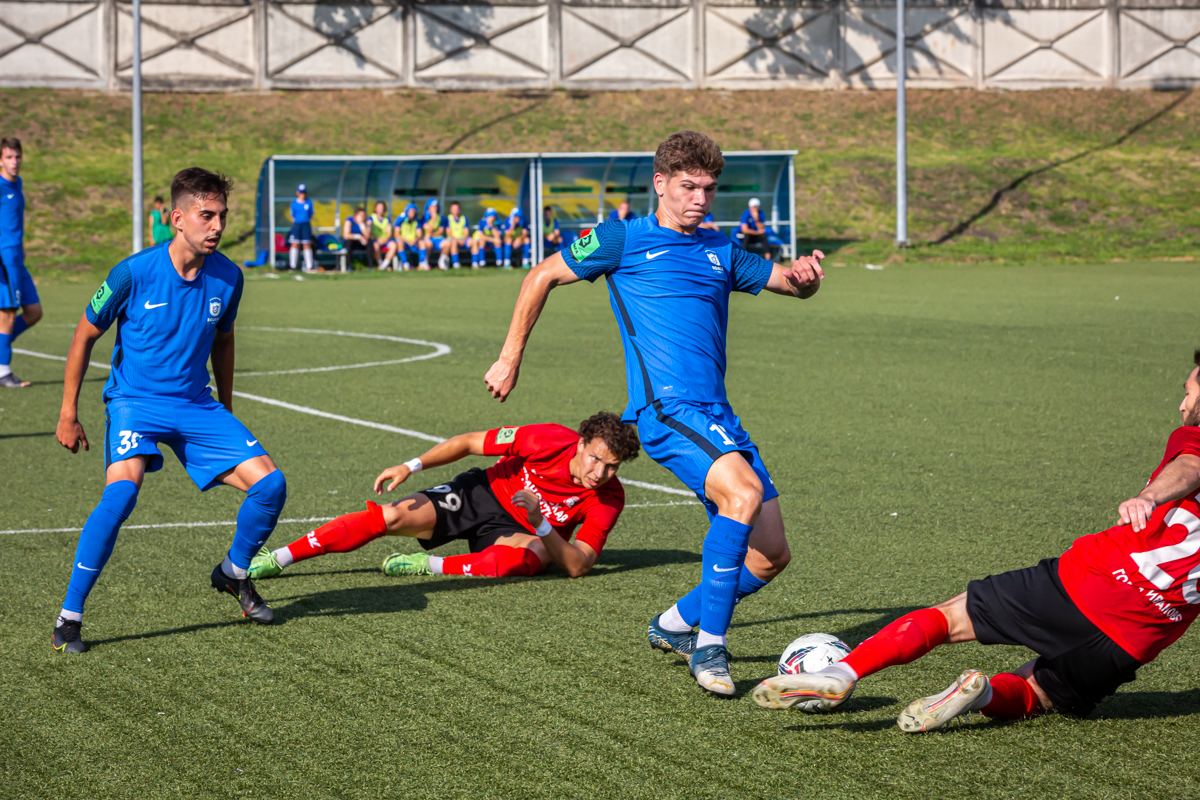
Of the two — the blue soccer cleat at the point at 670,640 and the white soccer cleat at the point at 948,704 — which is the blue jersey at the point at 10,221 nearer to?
the blue soccer cleat at the point at 670,640

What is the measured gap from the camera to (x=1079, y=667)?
3982 mm

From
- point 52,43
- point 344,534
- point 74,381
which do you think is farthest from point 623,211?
point 74,381

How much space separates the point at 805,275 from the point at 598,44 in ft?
121

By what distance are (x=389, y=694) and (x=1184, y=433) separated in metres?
2.70

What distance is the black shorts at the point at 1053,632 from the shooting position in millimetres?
3926

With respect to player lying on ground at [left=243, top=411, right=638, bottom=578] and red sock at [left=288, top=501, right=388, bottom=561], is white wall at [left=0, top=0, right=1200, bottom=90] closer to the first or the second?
player lying on ground at [left=243, top=411, right=638, bottom=578]

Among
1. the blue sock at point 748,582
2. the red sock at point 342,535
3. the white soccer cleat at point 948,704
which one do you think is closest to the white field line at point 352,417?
the red sock at point 342,535

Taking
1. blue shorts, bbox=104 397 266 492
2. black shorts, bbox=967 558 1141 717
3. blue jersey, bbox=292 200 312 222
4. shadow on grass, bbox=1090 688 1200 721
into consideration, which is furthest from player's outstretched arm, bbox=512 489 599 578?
blue jersey, bbox=292 200 312 222

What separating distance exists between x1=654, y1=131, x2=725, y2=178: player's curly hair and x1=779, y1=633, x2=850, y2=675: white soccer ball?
172cm

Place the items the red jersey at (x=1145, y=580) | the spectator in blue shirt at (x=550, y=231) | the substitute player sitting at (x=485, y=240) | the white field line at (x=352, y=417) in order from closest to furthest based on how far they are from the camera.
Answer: the red jersey at (x=1145, y=580), the white field line at (x=352, y=417), the substitute player sitting at (x=485, y=240), the spectator in blue shirt at (x=550, y=231)

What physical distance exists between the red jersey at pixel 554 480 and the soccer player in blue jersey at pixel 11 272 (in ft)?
25.6

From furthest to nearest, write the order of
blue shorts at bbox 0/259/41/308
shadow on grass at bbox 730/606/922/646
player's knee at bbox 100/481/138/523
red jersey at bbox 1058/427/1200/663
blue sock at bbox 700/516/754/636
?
blue shorts at bbox 0/259/41/308 → shadow on grass at bbox 730/606/922/646 → player's knee at bbox 100/481/138/523 → blue sock at bbox 700/516/754/636 → red jersey at bbox 1058/427/1200/663

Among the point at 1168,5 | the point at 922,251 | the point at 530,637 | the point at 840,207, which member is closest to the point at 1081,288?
the point at 922,251

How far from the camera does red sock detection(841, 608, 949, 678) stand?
410cm
